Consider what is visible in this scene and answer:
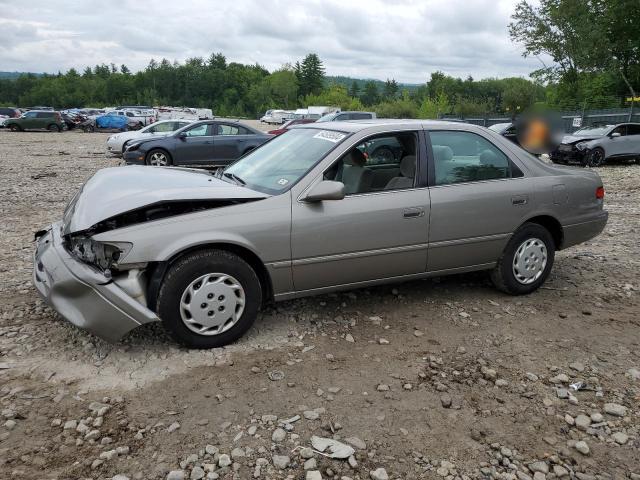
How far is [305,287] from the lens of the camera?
3914 mm

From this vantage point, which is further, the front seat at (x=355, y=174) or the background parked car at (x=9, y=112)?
the background parked car at (x=9, y=112)

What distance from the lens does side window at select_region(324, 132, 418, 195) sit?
4090mm

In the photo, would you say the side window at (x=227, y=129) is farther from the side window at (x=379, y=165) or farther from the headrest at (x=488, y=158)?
the headrest at (x=488, y=158)

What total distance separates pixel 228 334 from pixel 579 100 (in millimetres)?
41229

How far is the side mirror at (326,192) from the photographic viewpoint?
3.74m

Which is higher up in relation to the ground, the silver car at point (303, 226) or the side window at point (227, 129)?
the side window at point (227, 129)

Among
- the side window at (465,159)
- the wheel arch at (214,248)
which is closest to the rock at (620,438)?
the side window at (465,159)

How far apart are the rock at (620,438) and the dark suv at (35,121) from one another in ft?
130

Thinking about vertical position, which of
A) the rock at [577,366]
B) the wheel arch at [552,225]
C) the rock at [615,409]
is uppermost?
the wheel arch at [552,225]

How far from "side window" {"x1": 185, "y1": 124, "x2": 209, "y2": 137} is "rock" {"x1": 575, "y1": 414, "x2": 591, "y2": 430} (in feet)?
42.2

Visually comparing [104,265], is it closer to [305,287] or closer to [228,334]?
[228,334]

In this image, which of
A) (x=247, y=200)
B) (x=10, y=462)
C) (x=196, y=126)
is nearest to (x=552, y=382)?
(x=247, y=200)

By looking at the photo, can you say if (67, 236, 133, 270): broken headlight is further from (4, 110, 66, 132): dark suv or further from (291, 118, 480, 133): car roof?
(4, 110, 66, 132): dark suv

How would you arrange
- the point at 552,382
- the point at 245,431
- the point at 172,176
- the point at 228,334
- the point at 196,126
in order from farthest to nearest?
the point at 196,126 < the point at 172,176 < the point at 228,334 < the point at 552,382 < the point at 245,431
